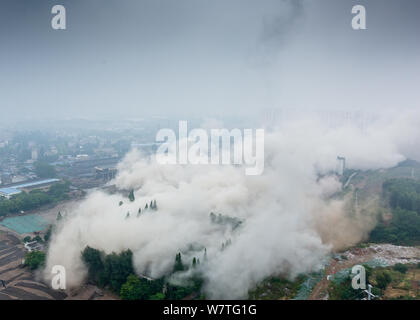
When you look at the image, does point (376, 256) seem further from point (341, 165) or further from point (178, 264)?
point (341, 165)

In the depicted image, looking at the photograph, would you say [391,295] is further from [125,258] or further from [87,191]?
[87,191]

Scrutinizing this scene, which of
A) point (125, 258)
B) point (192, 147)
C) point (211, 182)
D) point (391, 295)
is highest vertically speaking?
point (192, 147)

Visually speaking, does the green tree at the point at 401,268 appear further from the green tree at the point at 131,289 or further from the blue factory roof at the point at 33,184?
the blue factory roof at the point at 33,184

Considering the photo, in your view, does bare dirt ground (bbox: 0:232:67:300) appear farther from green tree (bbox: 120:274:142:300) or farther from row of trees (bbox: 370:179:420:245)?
row of trees (bbox: 370:179:420:245)

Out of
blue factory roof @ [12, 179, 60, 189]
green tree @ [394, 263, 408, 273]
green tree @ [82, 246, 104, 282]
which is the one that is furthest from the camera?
blue factory roof @ [12, 179, 60, 189]

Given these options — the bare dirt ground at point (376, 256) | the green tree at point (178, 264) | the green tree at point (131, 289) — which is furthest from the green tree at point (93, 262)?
the bare dirt ground at point (376, 256)

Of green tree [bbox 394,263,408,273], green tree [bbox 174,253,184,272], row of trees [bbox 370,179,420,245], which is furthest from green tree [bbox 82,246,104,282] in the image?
row of trees [bbox 370,179,420,245]
